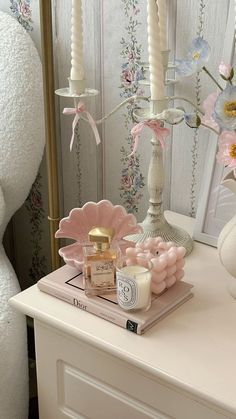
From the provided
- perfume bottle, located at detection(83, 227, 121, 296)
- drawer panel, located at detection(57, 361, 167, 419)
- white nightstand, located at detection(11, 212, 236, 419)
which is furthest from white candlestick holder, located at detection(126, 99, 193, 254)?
drawer panel, located at detection(57, 361, 167, 419)

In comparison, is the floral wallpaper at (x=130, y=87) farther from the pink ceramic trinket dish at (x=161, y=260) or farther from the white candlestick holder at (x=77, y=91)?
the pink ceramic trinket dish at (x=161, y=260)

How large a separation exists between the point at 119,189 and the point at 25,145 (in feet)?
0.81

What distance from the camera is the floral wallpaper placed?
1.27 meters

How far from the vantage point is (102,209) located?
109 cm

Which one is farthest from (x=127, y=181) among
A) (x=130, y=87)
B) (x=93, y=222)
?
(x=93, y=222)

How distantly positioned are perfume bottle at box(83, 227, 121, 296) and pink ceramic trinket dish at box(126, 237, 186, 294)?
3 cm

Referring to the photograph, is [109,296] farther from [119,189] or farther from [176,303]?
[119,189]

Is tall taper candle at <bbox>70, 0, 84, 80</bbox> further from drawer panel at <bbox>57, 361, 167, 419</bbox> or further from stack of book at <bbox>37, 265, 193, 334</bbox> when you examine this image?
drawer panel at <bbox>57, 361, 167, 419</bbox>

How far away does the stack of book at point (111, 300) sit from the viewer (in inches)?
37.7

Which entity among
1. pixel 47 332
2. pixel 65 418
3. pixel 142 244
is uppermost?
pixel 142 244

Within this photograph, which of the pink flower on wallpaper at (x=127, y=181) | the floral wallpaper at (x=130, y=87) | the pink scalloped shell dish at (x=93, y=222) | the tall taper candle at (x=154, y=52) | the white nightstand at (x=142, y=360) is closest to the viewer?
the white nightstand at (x=142, y=360)

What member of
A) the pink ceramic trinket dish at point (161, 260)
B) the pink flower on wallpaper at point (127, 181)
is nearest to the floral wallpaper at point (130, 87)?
the pink flower on wallpaper at point (127, 181)

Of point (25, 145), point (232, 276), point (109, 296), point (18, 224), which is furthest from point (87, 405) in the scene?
point (18, 224)

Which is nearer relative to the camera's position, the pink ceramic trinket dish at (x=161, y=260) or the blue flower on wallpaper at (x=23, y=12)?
the pink ceramic trinket dish at (x=161, y=260)
